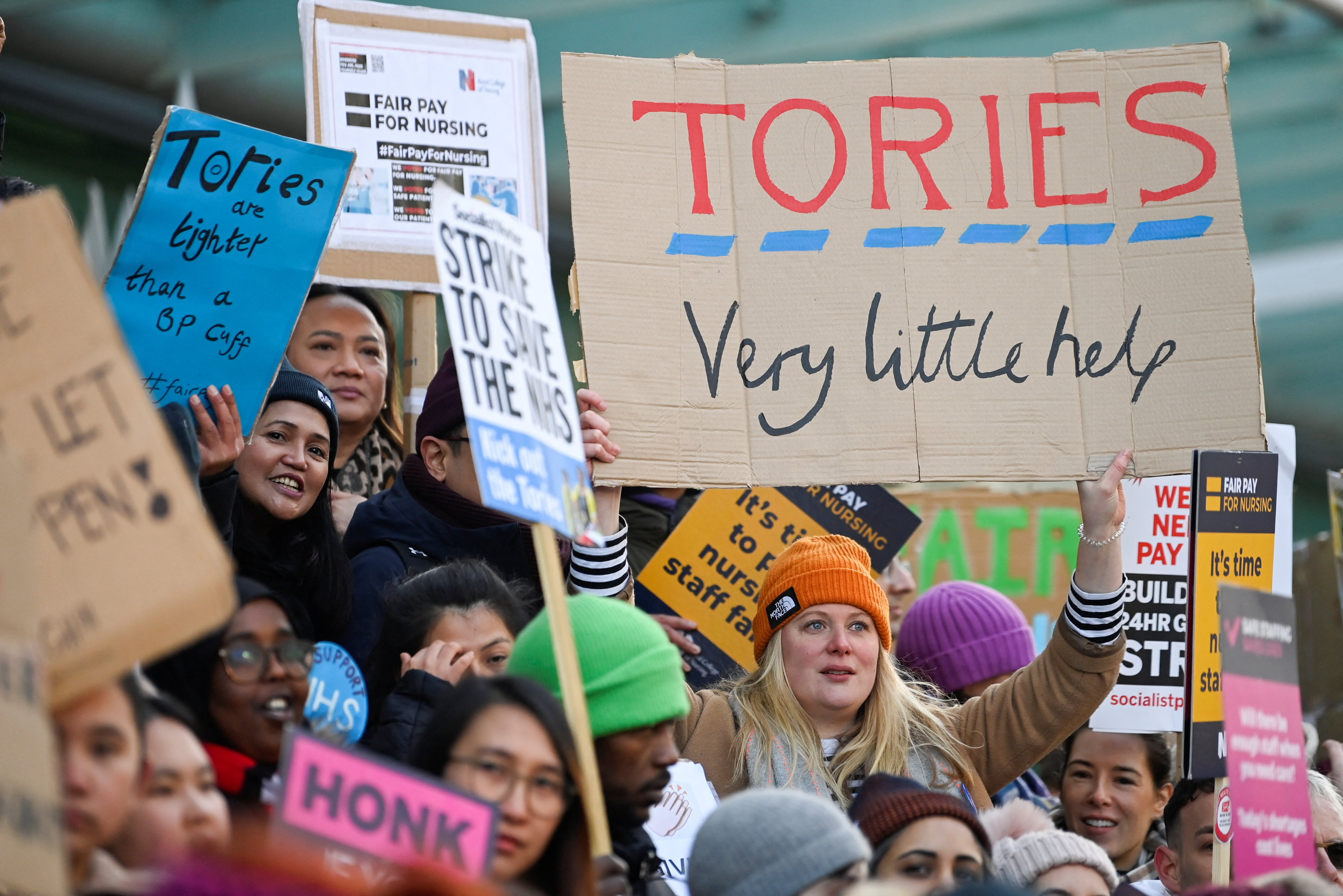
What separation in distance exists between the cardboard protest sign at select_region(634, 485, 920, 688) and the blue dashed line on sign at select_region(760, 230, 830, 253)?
1115 millimetres

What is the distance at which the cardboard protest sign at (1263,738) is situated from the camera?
3.33m

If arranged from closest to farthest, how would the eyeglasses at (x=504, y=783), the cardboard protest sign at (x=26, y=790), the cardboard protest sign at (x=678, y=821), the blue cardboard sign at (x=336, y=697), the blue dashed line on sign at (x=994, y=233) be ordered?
the cardboard protest sign at (x=26, y=790) < the eyeglasses at (x=504, y=783) < the blue cardboard sign at (x=336, y=697) < the cardboard protest sign at (x=678, y=821) < the blue dashed line on sign at (x=994, y=233)

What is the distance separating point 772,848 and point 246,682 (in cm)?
98

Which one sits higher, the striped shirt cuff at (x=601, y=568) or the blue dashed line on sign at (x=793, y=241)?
the blue dashed line on sign at (x=793, y=241)

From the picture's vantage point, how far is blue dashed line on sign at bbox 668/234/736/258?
3.80 m

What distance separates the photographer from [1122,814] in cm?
469

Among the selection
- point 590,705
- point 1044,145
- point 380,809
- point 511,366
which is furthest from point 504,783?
point 1044,145

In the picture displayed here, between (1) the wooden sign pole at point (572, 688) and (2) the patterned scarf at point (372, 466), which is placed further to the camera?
(2) the patterned scarf at point (372, 466)

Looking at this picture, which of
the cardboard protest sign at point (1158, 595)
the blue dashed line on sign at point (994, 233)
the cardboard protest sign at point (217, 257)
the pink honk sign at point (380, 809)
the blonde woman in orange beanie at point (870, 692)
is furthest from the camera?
the cardboard protest sign at point (1158, 595)

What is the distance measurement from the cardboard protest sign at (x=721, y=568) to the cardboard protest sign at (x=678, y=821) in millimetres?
1176

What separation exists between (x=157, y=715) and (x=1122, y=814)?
10.7ft

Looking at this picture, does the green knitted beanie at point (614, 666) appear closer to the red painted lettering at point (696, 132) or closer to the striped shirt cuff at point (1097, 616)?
the red painted lettering at point (696, 132)

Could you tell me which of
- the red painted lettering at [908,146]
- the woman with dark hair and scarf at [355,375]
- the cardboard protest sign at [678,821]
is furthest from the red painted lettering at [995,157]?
the woman with dark hair and scarf at [355,375]

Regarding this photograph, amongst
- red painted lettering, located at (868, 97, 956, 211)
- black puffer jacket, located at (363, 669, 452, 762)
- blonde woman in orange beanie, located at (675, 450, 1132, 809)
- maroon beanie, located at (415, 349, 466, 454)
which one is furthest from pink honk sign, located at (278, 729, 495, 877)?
red painted lettering, located at (868, 97, 956, 211)
